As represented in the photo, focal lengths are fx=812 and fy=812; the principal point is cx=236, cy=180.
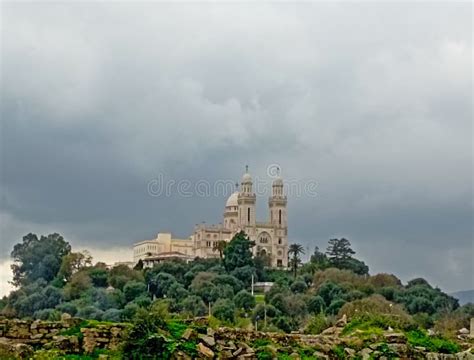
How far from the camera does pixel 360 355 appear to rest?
51.4 feet

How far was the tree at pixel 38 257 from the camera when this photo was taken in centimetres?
9538

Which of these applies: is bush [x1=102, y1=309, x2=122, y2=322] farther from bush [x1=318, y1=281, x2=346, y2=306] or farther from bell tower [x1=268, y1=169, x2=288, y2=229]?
bell tower [x1=268, y1=169, x2=288, y2=229]

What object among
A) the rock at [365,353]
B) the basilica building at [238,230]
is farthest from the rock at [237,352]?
the basilica building at [238,230]

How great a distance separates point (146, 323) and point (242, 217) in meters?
119

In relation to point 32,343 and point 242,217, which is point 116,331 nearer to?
point 32,343

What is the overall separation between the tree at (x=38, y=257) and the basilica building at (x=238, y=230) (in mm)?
→ 23468

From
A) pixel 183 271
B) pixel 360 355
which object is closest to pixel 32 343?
pixel 360 355

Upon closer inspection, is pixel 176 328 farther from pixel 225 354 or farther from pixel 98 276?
pixel 98 276

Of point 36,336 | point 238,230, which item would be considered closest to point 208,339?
point 36,336

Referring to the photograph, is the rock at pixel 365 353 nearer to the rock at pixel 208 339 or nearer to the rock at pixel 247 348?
the rock at pixel 247 348

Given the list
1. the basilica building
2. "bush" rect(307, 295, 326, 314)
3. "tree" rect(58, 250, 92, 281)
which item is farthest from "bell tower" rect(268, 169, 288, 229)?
"bush" rect(307, 295, 326, 314)

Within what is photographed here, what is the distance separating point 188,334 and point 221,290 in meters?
64.8

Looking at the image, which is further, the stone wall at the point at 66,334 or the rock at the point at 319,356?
the rock at the point at 319,356

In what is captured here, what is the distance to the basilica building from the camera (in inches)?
5049
